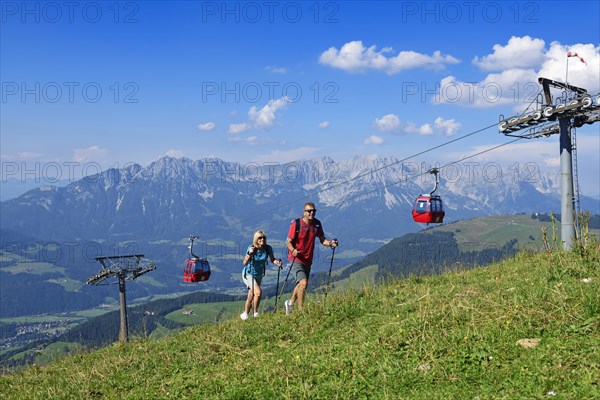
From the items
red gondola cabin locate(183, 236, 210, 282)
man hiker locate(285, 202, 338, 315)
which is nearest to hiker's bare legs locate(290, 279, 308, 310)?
man hiker locate(285, 202, 338, 315)

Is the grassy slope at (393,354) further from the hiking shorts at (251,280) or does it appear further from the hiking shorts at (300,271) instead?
the hiking shorts at (251,280)

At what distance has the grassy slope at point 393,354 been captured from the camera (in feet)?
17.5

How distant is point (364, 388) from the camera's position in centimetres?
566

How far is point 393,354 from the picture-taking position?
20.9ft

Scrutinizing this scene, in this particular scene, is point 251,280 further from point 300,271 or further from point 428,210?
point 428,210

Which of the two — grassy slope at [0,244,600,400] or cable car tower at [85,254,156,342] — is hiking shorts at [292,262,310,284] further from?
cable car tower at [85,254,156,342]

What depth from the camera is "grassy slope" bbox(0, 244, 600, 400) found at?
5.34m

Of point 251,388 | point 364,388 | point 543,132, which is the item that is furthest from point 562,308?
point 543,132

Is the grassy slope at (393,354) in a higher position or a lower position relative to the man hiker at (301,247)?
lower

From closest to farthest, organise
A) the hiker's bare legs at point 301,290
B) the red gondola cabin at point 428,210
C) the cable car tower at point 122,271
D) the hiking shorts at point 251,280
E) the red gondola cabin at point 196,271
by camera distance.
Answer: the hiker's bare legs at point 301,290, the hiking shorts at point 251,280, the red gondola cabin at point 428,210, the red gondola cabin at point 196,271, the cable car tower at point 122,271

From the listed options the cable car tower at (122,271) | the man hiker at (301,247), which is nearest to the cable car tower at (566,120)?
the man hiker at (301,247)

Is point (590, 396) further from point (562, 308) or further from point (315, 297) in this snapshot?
point (315, 297)

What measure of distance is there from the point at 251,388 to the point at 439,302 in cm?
358

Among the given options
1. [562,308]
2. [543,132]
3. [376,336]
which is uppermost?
[543,132]
